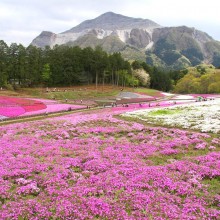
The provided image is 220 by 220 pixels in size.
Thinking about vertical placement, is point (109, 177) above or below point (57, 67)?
below

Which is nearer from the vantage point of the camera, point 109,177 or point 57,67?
point 109,177

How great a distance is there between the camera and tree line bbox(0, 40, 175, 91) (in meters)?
95.4

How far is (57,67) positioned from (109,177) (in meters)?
99.4

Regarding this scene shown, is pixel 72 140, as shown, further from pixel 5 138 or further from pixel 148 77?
pixel 148 77

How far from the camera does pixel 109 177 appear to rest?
14641 mm

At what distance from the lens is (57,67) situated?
109m

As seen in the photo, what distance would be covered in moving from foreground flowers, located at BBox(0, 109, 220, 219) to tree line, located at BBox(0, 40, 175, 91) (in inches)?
2900

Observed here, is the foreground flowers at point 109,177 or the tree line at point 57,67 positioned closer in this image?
the foreground flowers at point 109,177

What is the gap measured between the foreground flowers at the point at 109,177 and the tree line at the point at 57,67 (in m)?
73.7

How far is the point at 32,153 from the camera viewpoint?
20.2 m

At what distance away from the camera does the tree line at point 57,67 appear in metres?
95.4

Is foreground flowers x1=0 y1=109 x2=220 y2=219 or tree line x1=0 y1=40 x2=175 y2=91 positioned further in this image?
tree line x1=0 y1=40 x2=175 y2=91

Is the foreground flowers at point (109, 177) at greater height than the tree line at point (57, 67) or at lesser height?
lesser

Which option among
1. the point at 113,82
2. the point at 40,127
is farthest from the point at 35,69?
the point at 40,127
